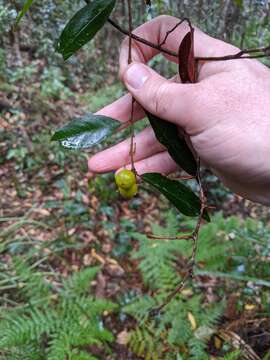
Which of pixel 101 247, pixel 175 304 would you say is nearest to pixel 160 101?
pixel 175 304

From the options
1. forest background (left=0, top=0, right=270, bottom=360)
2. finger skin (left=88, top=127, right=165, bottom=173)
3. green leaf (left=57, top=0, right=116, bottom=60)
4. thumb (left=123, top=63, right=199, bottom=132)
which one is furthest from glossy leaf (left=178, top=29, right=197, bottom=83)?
forest background (left=0, top=0, right=270, bottom=360)

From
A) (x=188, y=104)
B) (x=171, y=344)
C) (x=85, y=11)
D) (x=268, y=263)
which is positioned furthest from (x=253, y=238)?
(x=85, y=11)

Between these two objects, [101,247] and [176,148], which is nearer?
[176,148]

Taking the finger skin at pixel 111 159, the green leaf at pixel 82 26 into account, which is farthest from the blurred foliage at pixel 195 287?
the green leaf at pixel 82 26

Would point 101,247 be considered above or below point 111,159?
below

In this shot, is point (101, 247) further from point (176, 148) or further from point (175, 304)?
point (176, 148)

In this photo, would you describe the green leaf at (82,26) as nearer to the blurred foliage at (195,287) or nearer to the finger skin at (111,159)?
the finger skin at (111,159)
